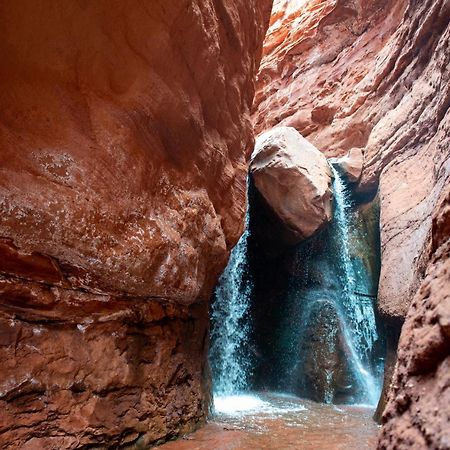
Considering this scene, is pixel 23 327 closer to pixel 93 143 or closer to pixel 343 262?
pixel 93 143

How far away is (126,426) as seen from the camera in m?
3.22

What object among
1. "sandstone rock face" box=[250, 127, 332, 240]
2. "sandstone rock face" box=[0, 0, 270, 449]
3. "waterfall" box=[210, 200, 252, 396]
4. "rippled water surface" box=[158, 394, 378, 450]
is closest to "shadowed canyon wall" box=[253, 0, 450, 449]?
"rippled water surface" box=[158, 394, 378, 450]

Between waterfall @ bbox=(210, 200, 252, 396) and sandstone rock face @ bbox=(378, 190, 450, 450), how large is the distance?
21.9ft

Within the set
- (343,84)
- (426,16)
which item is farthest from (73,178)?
(343,84)

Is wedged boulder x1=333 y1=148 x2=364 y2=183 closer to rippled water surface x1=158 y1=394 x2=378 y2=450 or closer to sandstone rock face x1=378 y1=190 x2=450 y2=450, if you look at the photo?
rippled water surface x1=158 y1=394 x2=378 y2=450

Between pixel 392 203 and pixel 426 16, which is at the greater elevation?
pixel 426 16

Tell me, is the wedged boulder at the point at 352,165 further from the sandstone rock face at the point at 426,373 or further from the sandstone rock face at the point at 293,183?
the sandstone rock face at the point at 426,373

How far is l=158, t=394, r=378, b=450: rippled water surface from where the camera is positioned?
3.77m

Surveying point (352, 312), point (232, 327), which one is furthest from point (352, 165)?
point (232, 327)

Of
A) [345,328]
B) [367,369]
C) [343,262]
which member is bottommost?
[367,369]

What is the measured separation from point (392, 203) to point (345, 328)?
2917 millimetres

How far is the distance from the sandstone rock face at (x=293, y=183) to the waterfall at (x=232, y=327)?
1425mm

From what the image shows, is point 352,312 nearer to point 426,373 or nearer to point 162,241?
point 162,241

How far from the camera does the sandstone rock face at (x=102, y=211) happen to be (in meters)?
2.65
